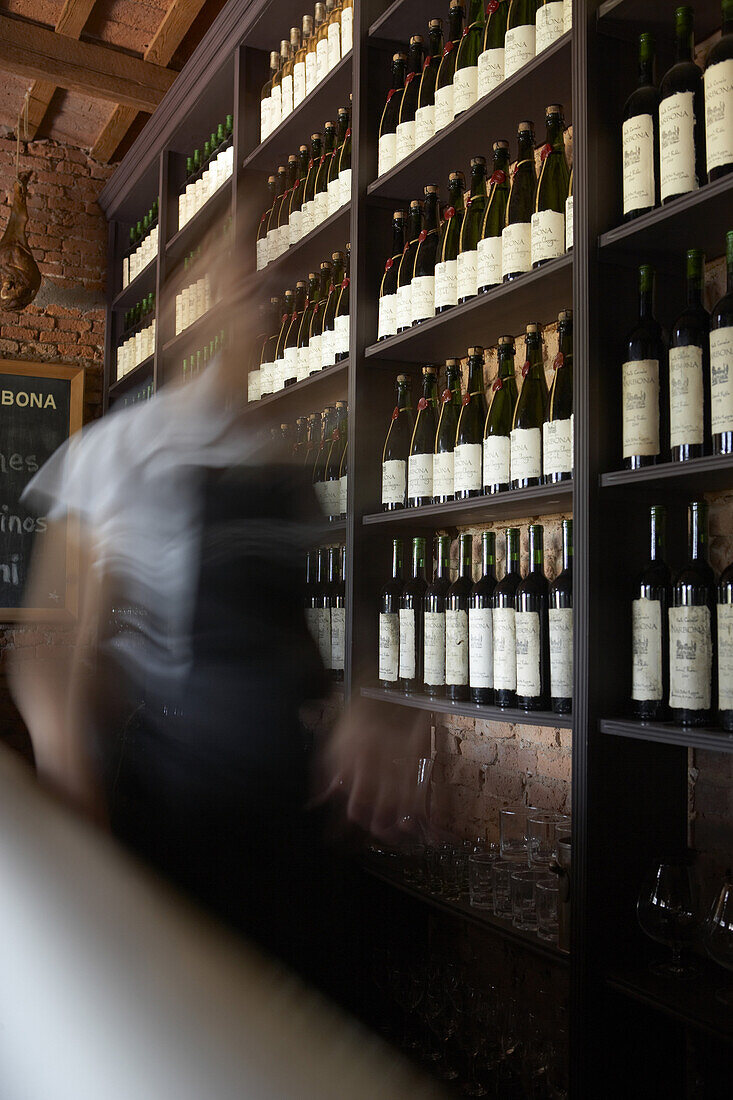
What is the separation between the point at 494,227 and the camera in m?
2.04

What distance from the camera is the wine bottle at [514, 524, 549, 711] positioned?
1.78m

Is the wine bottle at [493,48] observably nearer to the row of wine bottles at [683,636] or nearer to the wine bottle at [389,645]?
the row of wine bottles at [683,636]

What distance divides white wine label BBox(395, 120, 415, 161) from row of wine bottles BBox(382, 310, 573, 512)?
51 cm

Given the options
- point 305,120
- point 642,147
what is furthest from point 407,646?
point 305,120

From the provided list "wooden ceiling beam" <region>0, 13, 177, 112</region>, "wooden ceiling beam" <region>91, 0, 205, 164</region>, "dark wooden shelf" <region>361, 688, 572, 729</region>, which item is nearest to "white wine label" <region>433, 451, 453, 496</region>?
"dark wooden shelf" <region>361, 688, 572, 729</region>

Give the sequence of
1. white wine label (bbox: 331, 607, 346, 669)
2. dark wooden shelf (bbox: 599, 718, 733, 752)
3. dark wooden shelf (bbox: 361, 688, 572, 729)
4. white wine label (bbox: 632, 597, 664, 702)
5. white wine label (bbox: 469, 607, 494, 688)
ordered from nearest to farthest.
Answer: dark wooden shelf (bbox: 599, 718, 733, 752)
white wine label (bbox: 632, 597, 664, 702)
dark wooden shelf (bbox: 361, 688, 572, 729)
white wine label (bbox: 469, 607, 494, 688)
white wine label (bbox: 331, 607, 346, 669)

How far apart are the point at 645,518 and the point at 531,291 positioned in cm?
52

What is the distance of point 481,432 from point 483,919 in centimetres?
107

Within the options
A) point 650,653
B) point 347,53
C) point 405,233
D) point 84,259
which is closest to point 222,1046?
point 650,653

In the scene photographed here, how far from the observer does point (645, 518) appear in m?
1.66

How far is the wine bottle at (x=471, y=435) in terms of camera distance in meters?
2.04

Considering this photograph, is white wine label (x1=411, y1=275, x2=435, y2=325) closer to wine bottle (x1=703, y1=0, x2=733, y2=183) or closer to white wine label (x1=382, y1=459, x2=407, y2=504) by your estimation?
white wine label (x1=382, y1=459, x2=407, y2=504)

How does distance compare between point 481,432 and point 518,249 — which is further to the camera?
point 481,432

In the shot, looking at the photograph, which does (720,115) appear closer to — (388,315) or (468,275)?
(468,275)
